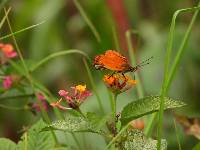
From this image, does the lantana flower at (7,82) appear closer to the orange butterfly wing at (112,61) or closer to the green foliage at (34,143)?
the green foliage at (34,143)

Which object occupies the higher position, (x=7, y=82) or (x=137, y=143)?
(x=7, y=82)

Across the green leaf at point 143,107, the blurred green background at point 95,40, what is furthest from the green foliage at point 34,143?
the blurred green background at point 95,40

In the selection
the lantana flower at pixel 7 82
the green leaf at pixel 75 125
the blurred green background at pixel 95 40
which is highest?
the blurred green background at pixel 95 40

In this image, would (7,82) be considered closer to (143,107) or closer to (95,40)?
(143,107)

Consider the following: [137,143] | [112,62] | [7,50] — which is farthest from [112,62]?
[7,50]

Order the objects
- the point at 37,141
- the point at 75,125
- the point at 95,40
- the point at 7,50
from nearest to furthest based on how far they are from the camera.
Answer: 1. the point at 75,125
2. the point at 37,141
3. the point at 7,50
4. the point at 95,40

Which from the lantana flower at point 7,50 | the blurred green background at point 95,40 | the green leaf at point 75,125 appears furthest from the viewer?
the blurred green background at point 95,40
